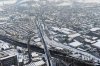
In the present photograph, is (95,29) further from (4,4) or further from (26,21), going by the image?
(4,4)

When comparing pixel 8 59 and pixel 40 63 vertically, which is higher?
pixel 8 59

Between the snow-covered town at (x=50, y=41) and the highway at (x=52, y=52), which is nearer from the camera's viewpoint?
the highway at (x=52, y=52)

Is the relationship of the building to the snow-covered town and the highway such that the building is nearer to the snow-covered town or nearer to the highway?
the snow-covered town

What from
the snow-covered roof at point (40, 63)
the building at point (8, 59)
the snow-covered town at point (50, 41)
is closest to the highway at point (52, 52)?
the snow-covered town at point (50, 41)

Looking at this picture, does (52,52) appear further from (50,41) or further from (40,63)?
(50,41)

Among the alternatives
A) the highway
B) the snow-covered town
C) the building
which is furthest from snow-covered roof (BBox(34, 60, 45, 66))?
the building

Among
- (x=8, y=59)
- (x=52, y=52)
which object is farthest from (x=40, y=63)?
(x=8, y=59)

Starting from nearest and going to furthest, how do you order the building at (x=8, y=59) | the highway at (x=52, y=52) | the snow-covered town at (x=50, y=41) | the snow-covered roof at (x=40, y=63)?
the building at (x=8, y=59) < the highway at (x=52, y=52) < the snow-covered roof at (x=40, y=63) < the snow-covered town at (x=50, y=41)

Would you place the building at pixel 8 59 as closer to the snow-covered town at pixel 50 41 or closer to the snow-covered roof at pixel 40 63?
the snow-covered town at pixel 50 41
